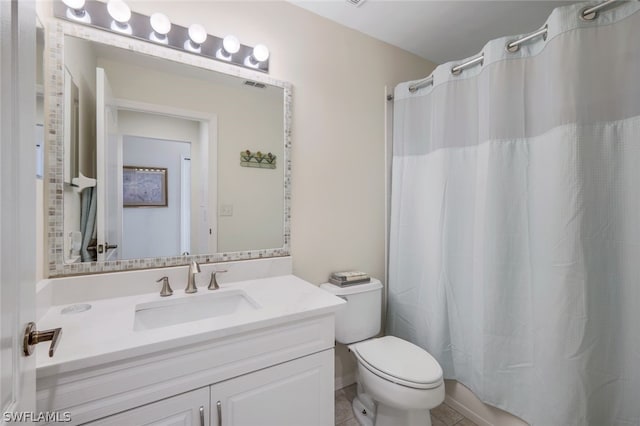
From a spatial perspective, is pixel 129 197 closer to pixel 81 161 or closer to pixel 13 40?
pixel 81 161

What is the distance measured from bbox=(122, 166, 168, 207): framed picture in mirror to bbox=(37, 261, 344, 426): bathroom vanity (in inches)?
12.6

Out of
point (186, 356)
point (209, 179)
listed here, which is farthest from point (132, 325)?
point (209, 179)

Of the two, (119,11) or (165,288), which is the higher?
(119,11)

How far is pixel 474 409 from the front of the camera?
5.47 feet

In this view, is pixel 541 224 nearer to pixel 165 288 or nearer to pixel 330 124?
pixel 330 124

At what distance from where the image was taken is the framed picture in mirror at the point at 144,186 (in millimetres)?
1313

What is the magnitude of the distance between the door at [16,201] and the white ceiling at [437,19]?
149 centimetres

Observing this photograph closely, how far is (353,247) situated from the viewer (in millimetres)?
1960

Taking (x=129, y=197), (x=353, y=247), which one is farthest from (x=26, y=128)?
(x=353, y=247)

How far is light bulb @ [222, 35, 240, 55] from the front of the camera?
4.78 feet

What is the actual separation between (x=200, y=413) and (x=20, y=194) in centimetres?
81

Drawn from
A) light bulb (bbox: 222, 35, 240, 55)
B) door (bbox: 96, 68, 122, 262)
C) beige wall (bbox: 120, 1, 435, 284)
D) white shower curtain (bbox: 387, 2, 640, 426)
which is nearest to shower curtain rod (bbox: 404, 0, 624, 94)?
white shower curtain (bbox: 387, 2, 640, 426)

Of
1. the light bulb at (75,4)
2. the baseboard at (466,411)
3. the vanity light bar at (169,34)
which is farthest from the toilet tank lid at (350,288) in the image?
the light bulb at (75,4)

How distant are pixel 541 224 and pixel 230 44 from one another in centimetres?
168
